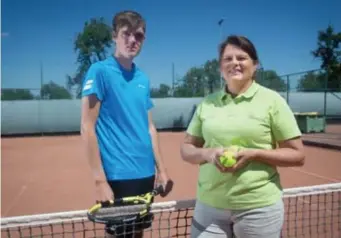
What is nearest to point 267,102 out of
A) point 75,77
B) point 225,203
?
point 225,203

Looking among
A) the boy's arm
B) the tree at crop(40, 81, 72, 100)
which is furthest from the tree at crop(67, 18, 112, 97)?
the boy's arm

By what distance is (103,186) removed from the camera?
184cm

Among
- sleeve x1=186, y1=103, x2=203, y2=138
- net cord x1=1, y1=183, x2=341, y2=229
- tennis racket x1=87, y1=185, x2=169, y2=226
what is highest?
sleeve x1=186, y1=103, x2=203, y2=138

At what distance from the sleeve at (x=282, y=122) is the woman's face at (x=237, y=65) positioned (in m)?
0.20

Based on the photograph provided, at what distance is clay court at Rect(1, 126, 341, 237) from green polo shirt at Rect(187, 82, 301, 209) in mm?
3931

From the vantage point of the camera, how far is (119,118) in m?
1.92

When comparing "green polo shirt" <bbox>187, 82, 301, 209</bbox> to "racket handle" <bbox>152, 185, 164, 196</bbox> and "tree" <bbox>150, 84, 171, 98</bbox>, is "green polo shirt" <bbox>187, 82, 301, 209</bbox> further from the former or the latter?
"tree" <bbox>150, 84, 171, 98</bbox>

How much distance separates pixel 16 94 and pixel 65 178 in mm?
13496

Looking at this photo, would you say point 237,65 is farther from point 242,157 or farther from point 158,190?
point 158,190

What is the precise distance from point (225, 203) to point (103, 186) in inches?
26.6

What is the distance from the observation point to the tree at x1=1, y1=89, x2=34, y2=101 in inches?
746

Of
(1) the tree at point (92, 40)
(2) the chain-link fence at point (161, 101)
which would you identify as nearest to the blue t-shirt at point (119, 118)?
(2) the chain-link fence at point (161, 101)

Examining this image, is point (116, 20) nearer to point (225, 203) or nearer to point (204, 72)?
point (225, 203)

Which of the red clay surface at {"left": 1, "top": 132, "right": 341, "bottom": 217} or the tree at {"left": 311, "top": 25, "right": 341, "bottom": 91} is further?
the tree at {"left": 311, "top": 25, "right": 341, "bottom": 91}
